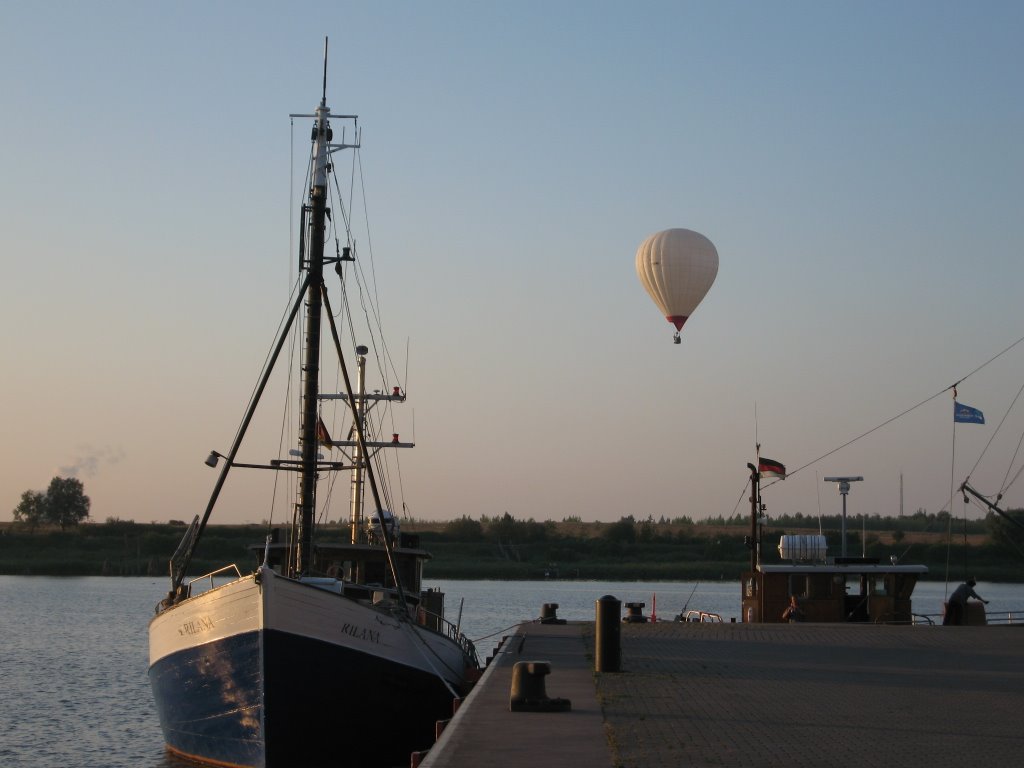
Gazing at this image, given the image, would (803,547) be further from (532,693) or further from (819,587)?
(532,693)

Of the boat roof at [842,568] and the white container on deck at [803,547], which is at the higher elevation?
the white container on deck at [803,547]

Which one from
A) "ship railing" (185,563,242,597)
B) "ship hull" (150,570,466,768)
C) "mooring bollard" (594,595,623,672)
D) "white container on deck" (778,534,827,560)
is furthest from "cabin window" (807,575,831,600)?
"ship railing" (185,563,242,597)

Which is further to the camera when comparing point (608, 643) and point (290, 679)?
point (608, 643)

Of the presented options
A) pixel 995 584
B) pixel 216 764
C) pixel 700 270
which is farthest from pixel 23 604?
pixel 995 584

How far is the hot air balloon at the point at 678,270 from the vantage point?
40.5 meters

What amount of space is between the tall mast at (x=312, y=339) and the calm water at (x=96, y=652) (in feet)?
17.9

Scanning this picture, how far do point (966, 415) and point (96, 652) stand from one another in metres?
32.4

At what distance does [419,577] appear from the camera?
29281mm

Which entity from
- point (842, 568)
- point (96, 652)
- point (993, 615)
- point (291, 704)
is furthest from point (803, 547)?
point (96, 652)

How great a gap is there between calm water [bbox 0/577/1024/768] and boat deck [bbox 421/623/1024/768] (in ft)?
28.9

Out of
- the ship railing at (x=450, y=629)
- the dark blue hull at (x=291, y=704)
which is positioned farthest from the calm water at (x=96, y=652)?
the ship railing at (x=450, y=629)

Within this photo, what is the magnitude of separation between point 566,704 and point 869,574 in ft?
73.8

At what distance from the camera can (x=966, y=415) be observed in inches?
1583

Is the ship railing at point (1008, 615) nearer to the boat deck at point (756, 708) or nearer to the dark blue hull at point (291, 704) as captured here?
the boat deck at point (756, 708)
